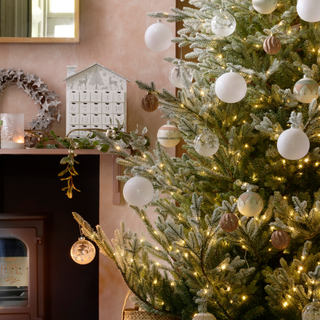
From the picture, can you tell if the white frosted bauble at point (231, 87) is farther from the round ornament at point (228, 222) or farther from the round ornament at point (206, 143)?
the round ornament at point (228, 222)

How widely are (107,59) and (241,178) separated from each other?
4.16ft

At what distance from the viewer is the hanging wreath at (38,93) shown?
2070 mm

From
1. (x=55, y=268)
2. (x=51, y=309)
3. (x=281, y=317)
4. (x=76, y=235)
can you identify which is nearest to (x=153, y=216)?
(x=76, y=235)

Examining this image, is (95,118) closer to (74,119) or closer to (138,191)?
(74,119)

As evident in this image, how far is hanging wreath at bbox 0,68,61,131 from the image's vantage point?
6.79 feet

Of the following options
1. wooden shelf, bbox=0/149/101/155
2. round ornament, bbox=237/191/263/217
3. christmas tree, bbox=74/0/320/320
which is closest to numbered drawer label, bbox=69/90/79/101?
wooden shelf, bbox=0/149/101/155

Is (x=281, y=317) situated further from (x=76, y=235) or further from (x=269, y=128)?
(x=76, y=235)

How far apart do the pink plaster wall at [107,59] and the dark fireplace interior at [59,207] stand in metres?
0.14

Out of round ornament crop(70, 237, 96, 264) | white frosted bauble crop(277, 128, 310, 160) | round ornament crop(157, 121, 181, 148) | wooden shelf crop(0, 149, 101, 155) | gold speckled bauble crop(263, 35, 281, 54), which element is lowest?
round ornament crop(70, 237, 96, 264)

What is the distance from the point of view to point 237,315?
1.24m

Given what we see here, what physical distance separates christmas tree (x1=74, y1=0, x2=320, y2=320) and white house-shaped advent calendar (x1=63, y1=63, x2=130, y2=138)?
22.2 inches

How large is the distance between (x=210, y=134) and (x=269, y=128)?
19 centimetres

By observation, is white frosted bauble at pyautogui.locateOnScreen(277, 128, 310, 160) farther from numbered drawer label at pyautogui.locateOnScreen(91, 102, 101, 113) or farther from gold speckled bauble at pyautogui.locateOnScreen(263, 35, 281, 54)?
numbered drawer label at pyautogui.locateOnScreen(91, 102, 101, 113)

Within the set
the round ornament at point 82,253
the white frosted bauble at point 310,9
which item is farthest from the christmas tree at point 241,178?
the round ornament at point 82,253
